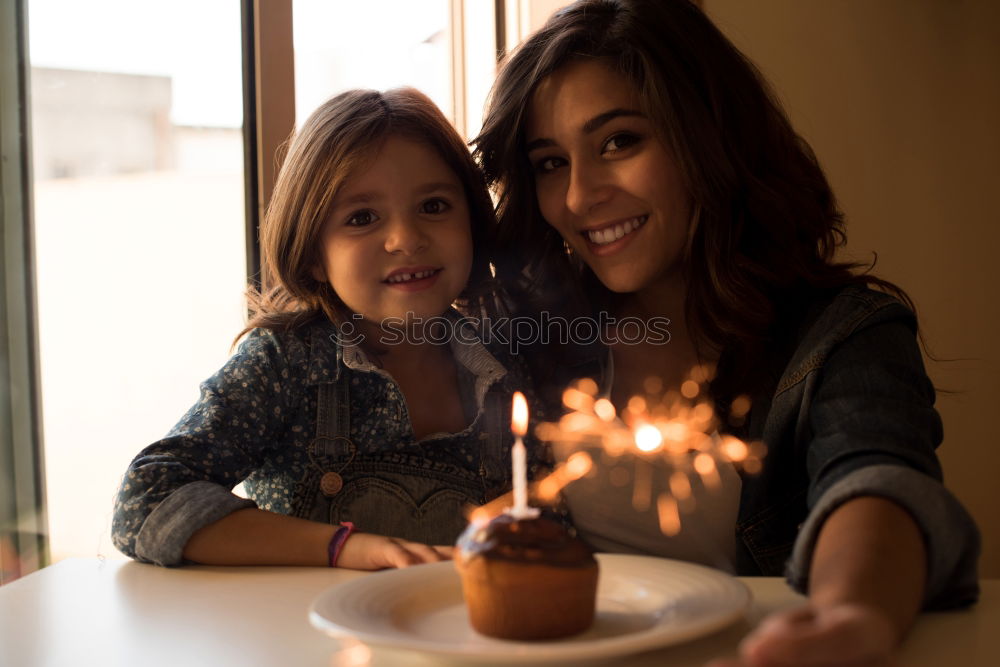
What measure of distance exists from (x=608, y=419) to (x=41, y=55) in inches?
45.7

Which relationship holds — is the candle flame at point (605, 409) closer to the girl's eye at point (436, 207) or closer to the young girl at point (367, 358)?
the young girl at point (367, 358)

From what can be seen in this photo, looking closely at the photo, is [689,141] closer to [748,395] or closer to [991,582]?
[748,395]

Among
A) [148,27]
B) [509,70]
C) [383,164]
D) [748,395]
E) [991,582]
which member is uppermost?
[148,27]

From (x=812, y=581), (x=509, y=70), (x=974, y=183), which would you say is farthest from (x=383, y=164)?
(x=974, y=183)

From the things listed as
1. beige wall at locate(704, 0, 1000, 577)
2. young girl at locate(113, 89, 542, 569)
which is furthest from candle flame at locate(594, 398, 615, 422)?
beige wall at locate(704, 0, 1000, 577)

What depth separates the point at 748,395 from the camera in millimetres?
1240

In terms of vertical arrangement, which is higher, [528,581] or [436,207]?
[436,207]

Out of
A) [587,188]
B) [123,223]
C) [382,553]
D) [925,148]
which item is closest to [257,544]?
[382,553]

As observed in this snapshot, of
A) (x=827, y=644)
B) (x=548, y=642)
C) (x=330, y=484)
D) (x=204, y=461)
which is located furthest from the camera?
(x=330, y=484)

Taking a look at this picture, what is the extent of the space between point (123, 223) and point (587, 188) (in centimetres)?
92

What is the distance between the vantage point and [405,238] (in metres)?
1.30

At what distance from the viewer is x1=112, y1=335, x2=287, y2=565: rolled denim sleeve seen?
3.24 feet

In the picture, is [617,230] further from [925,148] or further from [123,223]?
[925,148]

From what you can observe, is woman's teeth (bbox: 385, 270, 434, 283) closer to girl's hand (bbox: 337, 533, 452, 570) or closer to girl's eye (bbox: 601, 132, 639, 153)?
girl's eye (bbox: 601, 132, 639, 153)
